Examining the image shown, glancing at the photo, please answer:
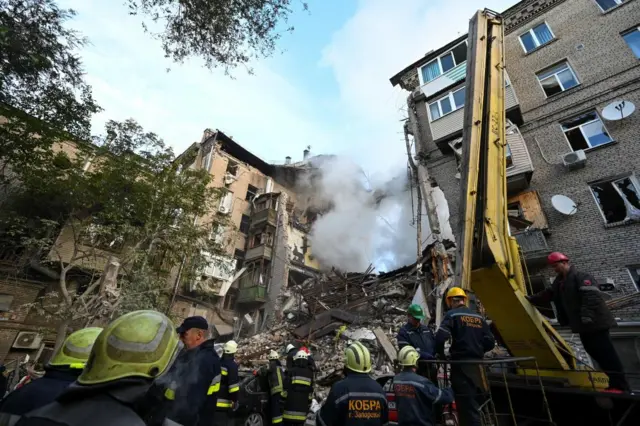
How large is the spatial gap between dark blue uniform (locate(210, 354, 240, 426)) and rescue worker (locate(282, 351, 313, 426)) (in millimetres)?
1452

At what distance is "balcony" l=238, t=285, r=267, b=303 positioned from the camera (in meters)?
20.8

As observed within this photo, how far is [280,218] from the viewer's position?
80.4 ft

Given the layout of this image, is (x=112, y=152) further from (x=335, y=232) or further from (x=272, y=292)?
(x=335, y=232)

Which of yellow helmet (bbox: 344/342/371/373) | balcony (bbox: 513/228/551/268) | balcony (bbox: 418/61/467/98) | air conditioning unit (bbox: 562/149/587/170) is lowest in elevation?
yellow helmet (bbox: 344/342/371/373)

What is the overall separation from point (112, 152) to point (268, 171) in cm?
1713

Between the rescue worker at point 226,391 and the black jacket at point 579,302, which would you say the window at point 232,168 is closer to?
the rescue worker at point 226,391

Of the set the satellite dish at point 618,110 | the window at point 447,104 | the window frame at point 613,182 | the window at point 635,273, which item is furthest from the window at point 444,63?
the window at point 635,273

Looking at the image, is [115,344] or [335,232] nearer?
[115,344]

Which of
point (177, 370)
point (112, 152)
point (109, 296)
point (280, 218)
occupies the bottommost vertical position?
point (177, 370)

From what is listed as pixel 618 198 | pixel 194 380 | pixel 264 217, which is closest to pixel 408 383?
pixel 194 380

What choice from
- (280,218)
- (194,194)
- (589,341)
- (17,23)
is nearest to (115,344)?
(589,341)

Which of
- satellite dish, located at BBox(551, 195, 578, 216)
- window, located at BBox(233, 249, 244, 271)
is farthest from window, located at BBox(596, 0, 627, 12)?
window, located at BBox(233, 249, 244, 271)

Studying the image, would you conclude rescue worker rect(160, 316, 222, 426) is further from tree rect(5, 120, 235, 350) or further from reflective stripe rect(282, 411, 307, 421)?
tree rect(5, 120, 235, 350)

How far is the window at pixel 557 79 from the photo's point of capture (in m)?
12.0
